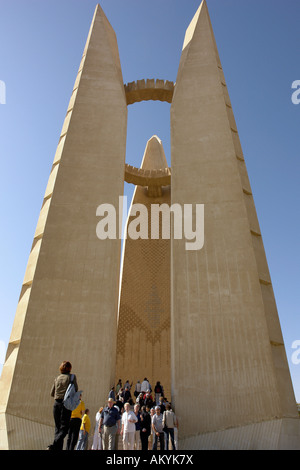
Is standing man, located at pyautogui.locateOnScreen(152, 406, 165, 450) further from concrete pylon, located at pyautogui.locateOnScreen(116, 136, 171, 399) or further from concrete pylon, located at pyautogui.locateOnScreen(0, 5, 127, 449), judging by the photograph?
concrete pylon, located at pyautogui.locateOnScreen(116, 136, 171, 399)

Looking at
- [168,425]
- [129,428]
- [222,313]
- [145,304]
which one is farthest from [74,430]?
[145,304]

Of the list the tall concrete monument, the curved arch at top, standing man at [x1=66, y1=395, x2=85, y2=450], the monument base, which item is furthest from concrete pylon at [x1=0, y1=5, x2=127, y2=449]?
standing man at [x1=66, y1=395, x2=85, y2=450]

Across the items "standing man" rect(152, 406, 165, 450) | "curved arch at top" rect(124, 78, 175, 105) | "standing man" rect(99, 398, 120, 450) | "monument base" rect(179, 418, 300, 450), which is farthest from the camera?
"curved arch at top" rect(124, 78, 175, 105)

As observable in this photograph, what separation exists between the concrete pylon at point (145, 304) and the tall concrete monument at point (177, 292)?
0.24 feet

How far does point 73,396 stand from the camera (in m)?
3.54

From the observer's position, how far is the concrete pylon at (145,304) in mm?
13062

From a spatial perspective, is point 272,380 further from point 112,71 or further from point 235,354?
point 112,71

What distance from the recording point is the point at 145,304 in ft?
46.5

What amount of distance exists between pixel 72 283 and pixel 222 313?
366 cm

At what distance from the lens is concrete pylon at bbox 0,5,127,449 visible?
7566 mm

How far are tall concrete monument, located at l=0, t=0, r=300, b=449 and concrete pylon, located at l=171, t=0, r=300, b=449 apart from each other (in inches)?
1.0

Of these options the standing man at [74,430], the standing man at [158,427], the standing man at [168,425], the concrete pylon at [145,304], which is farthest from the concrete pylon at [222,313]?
the concrete pylon at [145,304]

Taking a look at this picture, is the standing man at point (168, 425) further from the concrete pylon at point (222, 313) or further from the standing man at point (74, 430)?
the standing man at point (74, 430)

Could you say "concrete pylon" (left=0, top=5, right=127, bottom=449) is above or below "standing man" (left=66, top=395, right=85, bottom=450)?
above
